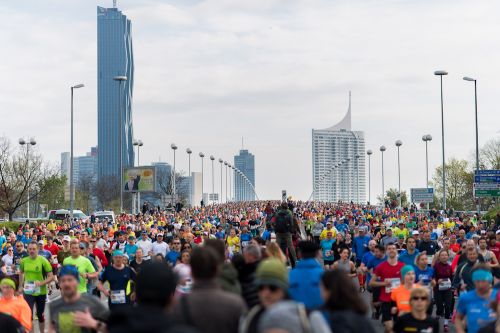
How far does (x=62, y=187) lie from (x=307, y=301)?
7410cm

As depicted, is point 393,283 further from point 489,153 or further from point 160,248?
point 489,153

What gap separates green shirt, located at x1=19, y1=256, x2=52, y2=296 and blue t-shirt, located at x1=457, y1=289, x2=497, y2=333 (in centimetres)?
757

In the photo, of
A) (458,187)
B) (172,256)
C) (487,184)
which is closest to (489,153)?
(458,187)

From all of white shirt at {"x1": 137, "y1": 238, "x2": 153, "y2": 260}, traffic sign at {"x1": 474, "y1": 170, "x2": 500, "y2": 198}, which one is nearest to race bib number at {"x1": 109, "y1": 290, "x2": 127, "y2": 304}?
white shirt at {"x1": 137, "y1": 238, "x2": 153, "y2": 260}

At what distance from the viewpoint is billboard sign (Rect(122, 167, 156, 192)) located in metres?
75.9

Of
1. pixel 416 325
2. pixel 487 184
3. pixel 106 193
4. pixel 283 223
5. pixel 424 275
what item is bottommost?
pixel 416 325

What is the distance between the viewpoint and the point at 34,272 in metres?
15.2

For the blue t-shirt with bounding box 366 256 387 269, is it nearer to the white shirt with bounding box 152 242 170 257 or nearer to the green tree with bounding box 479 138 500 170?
the white shirt with bounding box 152 242 170 257

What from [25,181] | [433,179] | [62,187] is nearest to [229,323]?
[25,181]

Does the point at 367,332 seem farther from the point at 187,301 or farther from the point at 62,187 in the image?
the point at 62,187

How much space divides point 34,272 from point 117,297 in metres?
2.02

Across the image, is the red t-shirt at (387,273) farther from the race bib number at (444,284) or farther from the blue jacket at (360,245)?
the blue jacket at (360,245)

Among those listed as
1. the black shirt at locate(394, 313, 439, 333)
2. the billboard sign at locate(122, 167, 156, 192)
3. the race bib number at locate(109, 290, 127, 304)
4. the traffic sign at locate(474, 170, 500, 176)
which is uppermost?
the billboard sign at locate(122, 167, 156, 192)

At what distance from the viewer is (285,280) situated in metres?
6.48
